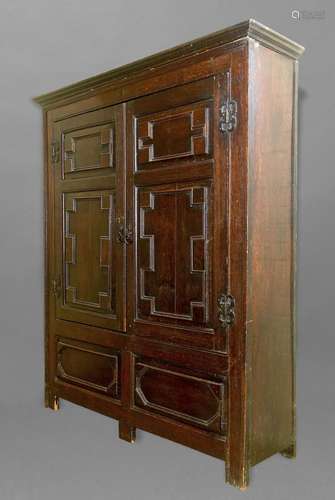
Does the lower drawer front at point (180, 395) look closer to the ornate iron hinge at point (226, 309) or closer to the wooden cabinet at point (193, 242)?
the wooden cabinet at point (193, 242)

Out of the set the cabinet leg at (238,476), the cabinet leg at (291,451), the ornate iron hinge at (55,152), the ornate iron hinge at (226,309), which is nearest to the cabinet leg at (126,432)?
the cabinet leg at (238,476)

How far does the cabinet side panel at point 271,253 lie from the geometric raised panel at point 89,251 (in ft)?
→ 2.86

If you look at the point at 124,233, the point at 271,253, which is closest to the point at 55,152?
the point at 124,233

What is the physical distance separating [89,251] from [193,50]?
1241mm

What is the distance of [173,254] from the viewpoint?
2.58 meters

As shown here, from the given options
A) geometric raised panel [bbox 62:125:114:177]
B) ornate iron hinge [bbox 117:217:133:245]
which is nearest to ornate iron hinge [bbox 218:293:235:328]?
ornate iron hinge [bbox 117:217:133:245]

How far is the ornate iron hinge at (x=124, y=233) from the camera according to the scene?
2.77m

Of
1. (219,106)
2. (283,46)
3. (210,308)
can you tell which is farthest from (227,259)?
(283,46)

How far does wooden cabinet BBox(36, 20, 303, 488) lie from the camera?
2.31m

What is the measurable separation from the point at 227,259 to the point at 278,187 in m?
0.43

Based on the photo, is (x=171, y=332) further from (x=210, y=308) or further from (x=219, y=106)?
(x=219, y=106)

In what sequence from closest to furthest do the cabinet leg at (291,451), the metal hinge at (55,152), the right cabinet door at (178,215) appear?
the right cabinet door at (178,215)
the cabinet leg at (291,451)
the metal hinge at (55,152)

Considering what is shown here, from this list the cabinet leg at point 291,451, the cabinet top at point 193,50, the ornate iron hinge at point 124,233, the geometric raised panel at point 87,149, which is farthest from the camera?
the geometric raised panel at point 87,149

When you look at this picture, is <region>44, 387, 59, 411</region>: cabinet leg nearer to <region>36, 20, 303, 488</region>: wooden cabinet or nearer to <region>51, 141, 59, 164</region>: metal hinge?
<region>36, 20, 303, 488</region>: wooden cabinet
